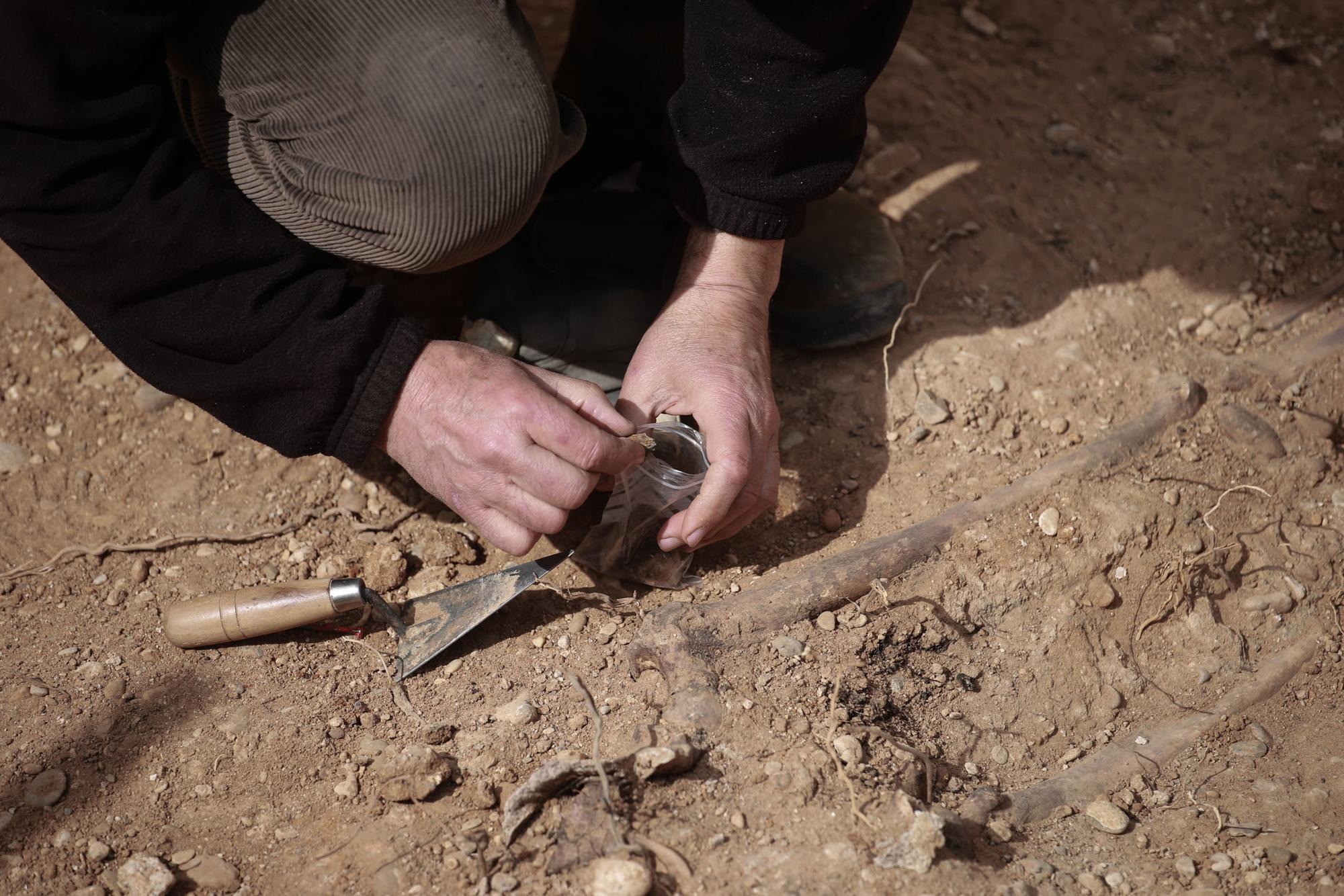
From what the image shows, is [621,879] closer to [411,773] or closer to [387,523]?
[411,773]

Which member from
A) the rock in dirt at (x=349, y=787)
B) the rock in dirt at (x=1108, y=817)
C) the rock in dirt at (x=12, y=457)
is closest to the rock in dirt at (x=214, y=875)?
the rock in dirt at (x=349, y=787)

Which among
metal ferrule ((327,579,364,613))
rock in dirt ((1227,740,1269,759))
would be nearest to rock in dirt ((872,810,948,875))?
rock in dirt ((1227,740,1269,759))

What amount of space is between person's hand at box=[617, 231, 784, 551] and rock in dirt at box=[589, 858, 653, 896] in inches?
20.6

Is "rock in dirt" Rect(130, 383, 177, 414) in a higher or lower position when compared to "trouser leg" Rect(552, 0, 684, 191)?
lower

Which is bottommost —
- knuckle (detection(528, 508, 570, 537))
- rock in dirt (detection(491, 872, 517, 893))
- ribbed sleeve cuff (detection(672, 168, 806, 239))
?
rock in dirt (detection(491, 872, 517, 893))

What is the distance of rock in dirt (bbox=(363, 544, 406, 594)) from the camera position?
70.1 inches

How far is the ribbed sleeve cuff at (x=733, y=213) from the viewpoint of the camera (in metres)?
1.82

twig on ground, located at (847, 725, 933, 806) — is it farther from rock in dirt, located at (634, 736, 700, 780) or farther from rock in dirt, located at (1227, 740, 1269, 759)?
rock in dirt, located at (1227, 740, 1269, 759)

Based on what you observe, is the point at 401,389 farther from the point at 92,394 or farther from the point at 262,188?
the point at 92,394

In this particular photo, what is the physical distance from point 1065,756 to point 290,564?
1361 millimetres

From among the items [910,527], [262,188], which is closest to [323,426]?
[262,188]

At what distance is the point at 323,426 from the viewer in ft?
5.16

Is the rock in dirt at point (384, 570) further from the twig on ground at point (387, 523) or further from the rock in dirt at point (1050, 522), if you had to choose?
the rock in dirt at point (1050, 522)

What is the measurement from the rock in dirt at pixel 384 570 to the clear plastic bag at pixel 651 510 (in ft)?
1.05
